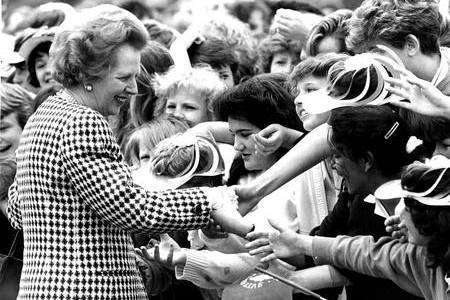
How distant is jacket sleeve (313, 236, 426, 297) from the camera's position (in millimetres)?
4543

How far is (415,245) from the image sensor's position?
4.53 metres

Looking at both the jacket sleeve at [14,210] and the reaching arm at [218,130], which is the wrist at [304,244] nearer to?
the jacket sleeve at [14,210]

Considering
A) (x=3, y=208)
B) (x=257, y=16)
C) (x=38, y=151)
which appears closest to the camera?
(x=38, y=151)

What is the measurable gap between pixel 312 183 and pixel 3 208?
5.86 ft

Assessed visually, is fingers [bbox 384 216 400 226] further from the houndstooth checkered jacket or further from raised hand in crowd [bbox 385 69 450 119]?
the houndstooth checkered jacket

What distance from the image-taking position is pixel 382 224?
5.02 m

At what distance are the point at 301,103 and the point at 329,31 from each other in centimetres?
104

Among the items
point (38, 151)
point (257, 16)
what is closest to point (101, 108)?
point (38, 151)

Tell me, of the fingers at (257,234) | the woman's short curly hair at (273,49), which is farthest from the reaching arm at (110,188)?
the woman's short curly hair at (273,49)

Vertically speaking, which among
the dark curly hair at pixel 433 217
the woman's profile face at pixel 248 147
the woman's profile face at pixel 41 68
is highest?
the dark curly hair at pixel 433 217

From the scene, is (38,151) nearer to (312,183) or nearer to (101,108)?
(101,108)

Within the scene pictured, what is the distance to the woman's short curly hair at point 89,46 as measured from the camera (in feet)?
16.6

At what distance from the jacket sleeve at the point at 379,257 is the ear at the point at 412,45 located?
836mm

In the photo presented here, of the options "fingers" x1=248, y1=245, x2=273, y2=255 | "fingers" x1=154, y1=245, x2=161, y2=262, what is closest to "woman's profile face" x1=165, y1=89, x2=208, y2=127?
"fingers" x1=154, y1=245, x2=161, y2=262
